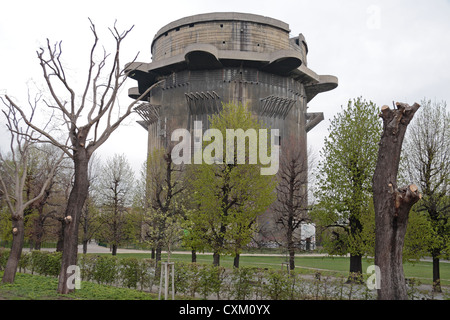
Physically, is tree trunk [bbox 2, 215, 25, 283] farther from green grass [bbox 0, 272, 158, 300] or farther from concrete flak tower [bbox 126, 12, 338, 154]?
concrete flak tower [bbox 126, 12, 338, 154]

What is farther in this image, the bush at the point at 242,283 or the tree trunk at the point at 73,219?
the bush at the point at 242,283

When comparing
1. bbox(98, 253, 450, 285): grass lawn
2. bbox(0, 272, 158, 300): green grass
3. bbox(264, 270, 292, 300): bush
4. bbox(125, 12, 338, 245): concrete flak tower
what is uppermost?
bbox(125, 12, 338, 245): concrete flak tower

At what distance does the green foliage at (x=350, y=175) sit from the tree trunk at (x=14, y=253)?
52.2 feet

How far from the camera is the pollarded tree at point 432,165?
72.9 ft

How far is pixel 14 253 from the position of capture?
16625 millimetres

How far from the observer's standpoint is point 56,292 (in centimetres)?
1377

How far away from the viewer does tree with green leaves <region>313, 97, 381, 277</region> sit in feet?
74.6

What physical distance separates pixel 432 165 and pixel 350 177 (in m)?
5.16

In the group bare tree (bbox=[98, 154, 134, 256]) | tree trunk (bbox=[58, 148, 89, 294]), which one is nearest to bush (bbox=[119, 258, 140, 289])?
tree trunk (bbox=[58, 148, 89, 294])

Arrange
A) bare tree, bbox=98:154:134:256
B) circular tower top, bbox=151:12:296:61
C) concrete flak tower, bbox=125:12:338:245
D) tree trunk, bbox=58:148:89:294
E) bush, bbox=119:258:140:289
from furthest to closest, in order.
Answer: circular tower top, bbox=151:12:296:61, concrete flak tower, bbox=125:12:338:245, bare tree, bbox=98:154:134:256, bush, bbox=119:258:140:289, tree trunk, bbox=58:148:89:294

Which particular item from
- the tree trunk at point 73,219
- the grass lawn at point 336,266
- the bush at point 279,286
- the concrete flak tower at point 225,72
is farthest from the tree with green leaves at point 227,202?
the concrete flak tower at point 225,72

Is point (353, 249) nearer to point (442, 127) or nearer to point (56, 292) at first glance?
point (442, 127)

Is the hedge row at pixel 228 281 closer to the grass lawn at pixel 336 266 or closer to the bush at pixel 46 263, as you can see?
the bush at pixel 46 263

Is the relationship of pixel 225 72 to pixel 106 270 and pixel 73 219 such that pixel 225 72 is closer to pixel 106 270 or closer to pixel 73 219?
pixel 106 270
